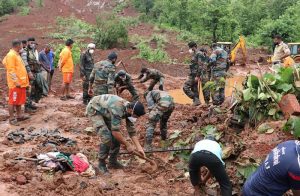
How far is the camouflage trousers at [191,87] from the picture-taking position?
36.6 feet

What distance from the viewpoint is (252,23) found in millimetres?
31391

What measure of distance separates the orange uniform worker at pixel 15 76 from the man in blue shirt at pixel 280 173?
21.0 ft

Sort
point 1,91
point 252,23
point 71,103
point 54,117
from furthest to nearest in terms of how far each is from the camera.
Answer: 1. point 252,23
2. point 1,91
3. point 71,103
4. point 54,117

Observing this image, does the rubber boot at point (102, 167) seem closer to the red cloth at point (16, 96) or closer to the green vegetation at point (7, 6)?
the red cloth at point (16, 96)

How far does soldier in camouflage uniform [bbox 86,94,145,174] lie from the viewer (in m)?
6.32

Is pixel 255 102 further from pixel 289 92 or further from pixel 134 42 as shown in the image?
pixel 134 42

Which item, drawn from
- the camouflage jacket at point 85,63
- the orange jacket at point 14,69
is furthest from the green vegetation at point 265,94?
the camouflage jacket at point 85,63

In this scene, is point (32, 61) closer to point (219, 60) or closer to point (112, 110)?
point (219, 60)

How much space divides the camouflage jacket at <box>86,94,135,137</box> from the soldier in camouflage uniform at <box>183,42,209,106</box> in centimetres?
451

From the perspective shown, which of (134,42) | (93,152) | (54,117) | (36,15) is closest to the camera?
(93,152)

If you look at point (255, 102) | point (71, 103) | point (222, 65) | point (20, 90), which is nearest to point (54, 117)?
point (20, 90)

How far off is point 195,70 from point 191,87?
55cm

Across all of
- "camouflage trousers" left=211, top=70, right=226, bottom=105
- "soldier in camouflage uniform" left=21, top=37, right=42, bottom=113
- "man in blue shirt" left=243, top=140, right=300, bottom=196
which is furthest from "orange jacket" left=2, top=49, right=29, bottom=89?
"man in blue shirt" left=243, top=140, right=300, bottom=196

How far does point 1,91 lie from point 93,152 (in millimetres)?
6264
